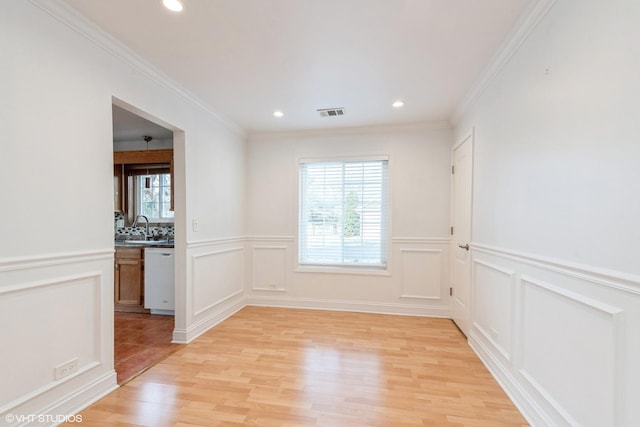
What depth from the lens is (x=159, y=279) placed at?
12.3 feet

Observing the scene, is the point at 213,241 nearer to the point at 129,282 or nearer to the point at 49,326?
the point at 129,282

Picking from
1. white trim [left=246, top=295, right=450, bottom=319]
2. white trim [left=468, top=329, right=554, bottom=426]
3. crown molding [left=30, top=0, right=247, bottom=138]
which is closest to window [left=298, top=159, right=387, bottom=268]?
white trim [left=246, top=295, right=450, bottom=319]

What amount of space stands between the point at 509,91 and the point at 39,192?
3133 mm

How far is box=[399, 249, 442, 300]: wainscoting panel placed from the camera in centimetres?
385

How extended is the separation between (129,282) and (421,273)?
383 cm

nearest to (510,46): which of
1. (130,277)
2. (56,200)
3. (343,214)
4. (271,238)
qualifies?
(343,214)

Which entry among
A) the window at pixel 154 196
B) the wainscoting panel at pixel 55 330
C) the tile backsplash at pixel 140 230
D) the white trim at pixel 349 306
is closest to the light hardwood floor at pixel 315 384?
the wainscoting panel at pixel 55 330

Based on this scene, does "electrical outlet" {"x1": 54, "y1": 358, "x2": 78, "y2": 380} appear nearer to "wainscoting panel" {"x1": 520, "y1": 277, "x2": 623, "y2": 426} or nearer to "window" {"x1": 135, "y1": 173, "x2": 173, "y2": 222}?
"wainscoting panel" {"x1": 520, "y1": 277, "x2": 623, "y2": 426}

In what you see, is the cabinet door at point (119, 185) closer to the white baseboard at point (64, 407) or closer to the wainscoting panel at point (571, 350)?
the white baseboard at point (64, 407)

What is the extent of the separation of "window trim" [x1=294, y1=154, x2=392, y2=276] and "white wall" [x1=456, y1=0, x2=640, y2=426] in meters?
1.67

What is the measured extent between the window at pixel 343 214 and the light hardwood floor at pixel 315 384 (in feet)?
3.65

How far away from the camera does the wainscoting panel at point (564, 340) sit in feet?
3.91

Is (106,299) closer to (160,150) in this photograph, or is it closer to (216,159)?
(216,159)

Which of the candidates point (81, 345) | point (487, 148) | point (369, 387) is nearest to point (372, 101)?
point (487, 148)
